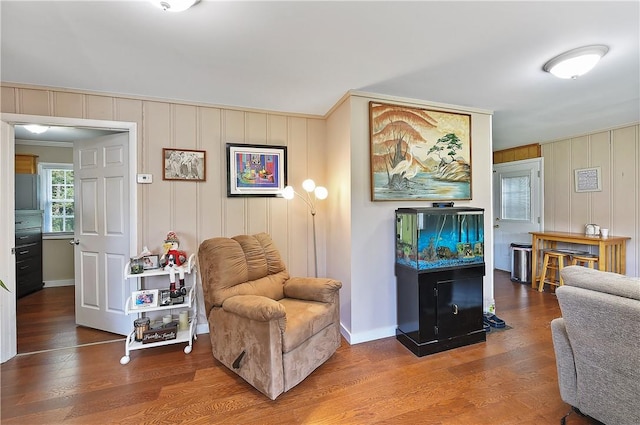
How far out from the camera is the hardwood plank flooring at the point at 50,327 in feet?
8.51

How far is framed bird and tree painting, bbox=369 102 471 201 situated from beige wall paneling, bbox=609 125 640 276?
2672 millimetres

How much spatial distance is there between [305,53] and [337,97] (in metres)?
0.80

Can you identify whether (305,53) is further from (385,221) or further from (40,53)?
(40,53)

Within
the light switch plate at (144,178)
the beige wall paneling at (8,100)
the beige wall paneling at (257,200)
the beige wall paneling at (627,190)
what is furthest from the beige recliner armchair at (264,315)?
the beige wall paneling at (627,190)

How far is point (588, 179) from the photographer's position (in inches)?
166

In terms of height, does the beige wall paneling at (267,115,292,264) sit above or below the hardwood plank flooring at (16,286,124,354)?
above

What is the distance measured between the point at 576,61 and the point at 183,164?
333cm

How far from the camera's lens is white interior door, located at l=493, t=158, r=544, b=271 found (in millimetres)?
4867

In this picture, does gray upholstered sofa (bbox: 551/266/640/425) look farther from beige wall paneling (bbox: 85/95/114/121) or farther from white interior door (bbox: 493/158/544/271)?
white interior door (bbox: 493/158/544/271)

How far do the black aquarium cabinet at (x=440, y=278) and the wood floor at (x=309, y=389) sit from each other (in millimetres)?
143

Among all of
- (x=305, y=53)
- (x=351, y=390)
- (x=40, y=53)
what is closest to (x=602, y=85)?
(x=305, y=53)

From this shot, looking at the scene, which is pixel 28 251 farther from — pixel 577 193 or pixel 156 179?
pixel 577 193

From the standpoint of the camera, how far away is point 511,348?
2.48 meters

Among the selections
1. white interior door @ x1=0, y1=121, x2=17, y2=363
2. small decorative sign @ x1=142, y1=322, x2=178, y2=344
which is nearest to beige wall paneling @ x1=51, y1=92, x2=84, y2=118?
white interior door @ x1=0, y1=121, x2=17, y2=363
